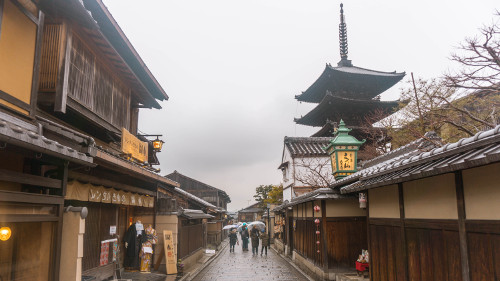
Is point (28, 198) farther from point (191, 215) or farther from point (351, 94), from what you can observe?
point (351, 94)

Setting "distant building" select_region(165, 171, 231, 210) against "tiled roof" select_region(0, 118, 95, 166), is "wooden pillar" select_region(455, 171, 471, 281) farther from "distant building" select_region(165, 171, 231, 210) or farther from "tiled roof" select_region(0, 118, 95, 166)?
"distant building" select_region(165, 171, 231, 210)

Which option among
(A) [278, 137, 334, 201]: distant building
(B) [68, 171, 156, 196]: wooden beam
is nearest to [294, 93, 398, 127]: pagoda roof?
(A) [278, 137, 334, 201]: distant building

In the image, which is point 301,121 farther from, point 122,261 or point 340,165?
point 122,261

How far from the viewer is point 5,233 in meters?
6.38

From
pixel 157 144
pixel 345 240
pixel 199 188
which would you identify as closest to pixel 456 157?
pixel 345 240

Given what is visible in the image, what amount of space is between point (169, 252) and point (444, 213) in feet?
42.3

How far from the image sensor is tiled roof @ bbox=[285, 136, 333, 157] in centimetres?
3991

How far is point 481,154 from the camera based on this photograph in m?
5.06

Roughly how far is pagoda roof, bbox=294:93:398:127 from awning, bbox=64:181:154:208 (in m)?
22.8

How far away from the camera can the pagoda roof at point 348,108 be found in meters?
34.3

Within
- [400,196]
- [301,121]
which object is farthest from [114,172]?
[301,121]

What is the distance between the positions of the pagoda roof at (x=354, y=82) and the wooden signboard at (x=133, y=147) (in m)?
22.8

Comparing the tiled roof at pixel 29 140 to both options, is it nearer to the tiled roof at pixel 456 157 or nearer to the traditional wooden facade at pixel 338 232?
the tiled roof at pixel 456 157

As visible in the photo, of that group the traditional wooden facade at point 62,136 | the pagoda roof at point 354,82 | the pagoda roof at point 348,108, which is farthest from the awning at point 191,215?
the pagoda roof at point 354,82
